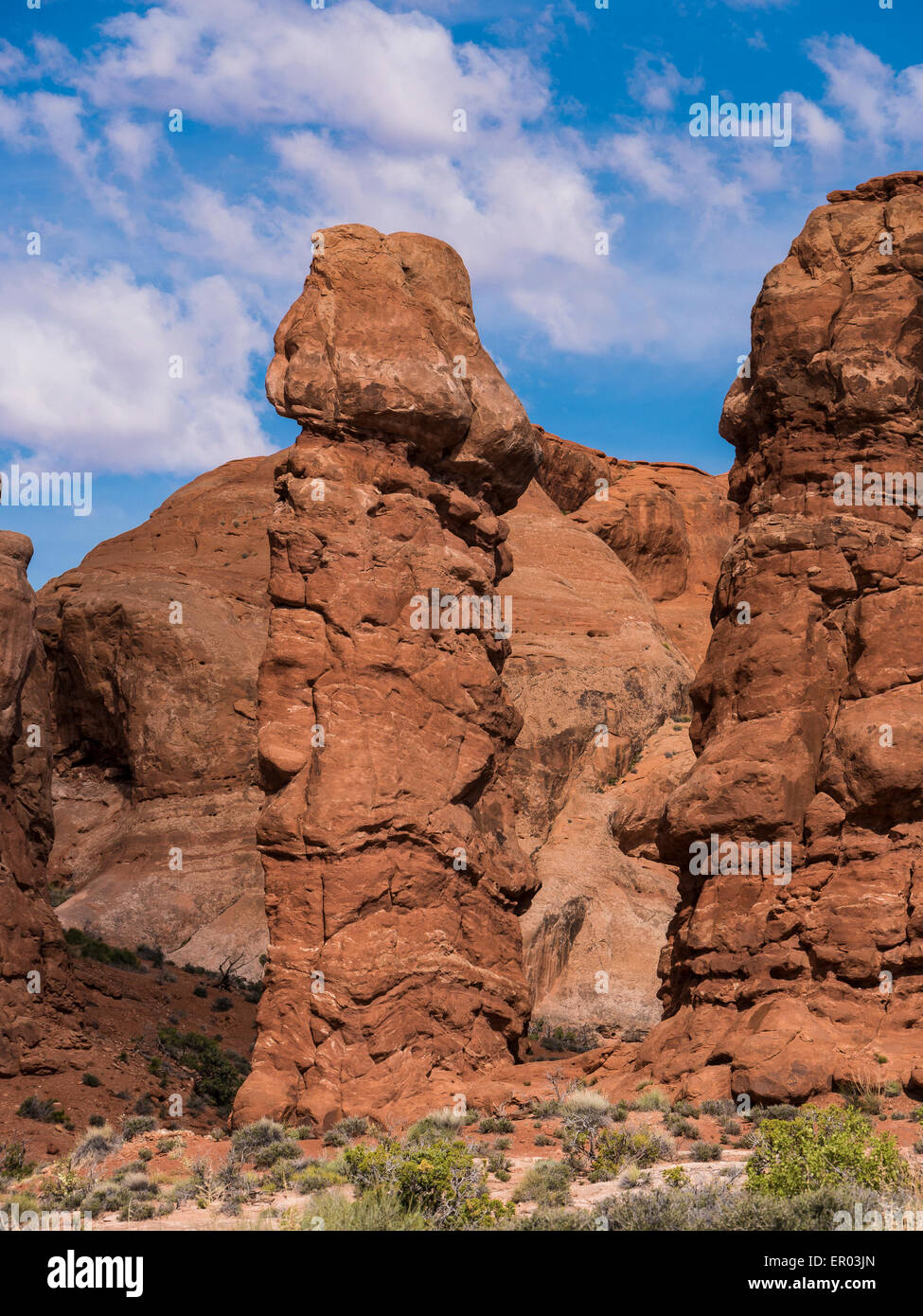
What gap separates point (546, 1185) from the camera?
10992mm

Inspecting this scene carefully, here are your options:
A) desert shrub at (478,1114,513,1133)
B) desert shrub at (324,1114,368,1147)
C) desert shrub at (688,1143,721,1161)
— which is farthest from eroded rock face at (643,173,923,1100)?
desert shrub at (324,1114,368,1147)

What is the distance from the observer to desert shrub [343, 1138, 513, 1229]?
9.53 metres

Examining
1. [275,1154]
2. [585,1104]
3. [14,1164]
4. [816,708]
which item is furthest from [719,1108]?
[14,1164]

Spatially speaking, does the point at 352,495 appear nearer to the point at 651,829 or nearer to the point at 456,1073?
the point at 456,1073

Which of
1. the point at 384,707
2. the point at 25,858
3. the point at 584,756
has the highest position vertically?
the point at 584,756

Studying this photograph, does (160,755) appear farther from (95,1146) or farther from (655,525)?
(95,1146)

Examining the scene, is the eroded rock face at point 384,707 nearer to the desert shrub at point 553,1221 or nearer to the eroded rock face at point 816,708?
the eroded rock face at point 816,708

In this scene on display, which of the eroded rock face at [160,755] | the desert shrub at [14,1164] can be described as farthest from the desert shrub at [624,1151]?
the eroded rock face at [160,755]

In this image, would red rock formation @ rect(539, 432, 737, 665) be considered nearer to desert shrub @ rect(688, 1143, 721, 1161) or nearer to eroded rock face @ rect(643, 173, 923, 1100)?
eroded rock face @ rect(643, 173, 923, 1100)

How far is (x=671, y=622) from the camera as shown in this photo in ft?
189

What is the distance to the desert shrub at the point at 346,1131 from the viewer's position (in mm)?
14812

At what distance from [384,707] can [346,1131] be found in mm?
5438

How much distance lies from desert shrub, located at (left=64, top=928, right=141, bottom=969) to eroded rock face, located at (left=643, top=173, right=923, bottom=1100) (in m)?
16.0
